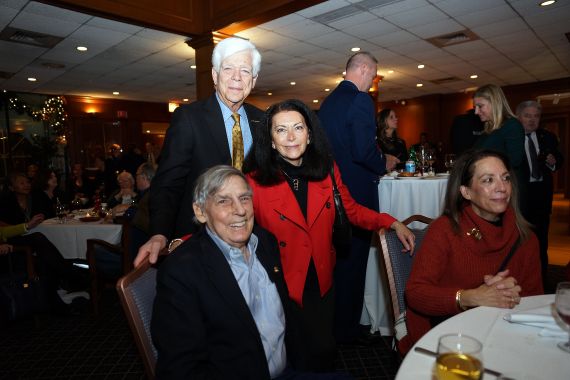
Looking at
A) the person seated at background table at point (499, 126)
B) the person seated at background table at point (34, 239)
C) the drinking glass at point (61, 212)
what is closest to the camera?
the person seated at background table at point (499, 126)

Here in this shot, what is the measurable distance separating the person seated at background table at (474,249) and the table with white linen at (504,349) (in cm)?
23

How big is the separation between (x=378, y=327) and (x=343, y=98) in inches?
71.4

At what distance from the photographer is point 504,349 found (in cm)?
103

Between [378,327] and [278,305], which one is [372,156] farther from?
[278,305]

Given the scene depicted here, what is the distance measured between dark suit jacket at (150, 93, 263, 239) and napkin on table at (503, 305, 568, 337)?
4.26ft

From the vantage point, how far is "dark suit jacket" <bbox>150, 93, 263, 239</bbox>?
1.80 metres

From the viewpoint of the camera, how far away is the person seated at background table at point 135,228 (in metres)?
3.37

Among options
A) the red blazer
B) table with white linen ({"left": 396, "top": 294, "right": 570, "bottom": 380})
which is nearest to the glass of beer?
table with white linen ({"left": 396, "top": 294, "right": 570, "bottom": 380})

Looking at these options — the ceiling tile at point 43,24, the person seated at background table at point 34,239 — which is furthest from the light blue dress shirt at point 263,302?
the ceiling tile at point 43,24

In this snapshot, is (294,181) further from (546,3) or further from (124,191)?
(546,3)

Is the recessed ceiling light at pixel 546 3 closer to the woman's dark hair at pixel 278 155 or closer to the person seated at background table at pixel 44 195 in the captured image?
the woman's dark hair at pixel 278 155

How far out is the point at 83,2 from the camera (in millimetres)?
4375

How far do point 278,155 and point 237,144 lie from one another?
254 millimetres

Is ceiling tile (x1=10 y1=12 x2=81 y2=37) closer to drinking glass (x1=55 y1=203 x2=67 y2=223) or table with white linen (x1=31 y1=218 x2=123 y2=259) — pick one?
drinking glass (x1=55 y1=203 x2=67 y2=223)
